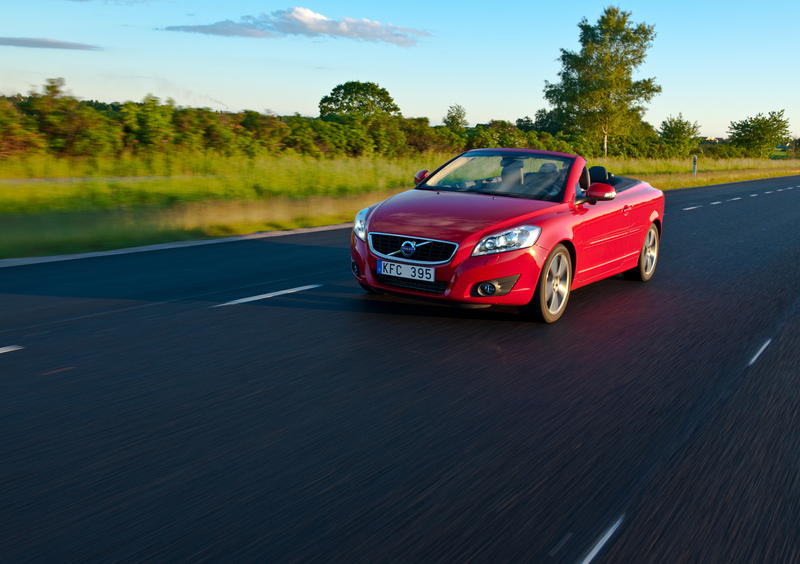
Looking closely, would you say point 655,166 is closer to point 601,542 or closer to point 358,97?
point 601,542

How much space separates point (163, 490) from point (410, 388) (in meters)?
1.86

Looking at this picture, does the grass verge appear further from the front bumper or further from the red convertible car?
the front bumper

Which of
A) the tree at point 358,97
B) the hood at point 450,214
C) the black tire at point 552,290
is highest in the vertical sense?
the tree at point 358,97

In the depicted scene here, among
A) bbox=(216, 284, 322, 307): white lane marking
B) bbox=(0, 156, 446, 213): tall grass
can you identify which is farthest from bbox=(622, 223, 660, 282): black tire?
bbox=(0, 156, 446, 213): tall grass

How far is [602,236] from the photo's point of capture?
7.50 m

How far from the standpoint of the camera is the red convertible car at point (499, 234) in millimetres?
6207

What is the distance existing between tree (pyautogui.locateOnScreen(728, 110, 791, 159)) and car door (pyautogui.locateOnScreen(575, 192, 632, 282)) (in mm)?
83408

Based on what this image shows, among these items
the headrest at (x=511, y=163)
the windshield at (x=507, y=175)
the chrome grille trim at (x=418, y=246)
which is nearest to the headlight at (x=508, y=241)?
the chrome grille trim at (x=418, y=246)


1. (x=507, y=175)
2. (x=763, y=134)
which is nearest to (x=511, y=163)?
(x=507, y=175)

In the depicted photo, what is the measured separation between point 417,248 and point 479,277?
1.89 ft

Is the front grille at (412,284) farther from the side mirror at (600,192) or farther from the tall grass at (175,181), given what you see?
the tall grass at (175,181)

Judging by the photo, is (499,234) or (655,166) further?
(655,166)

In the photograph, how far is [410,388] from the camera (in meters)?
4.68

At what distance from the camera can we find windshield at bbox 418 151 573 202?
7.26 meters
